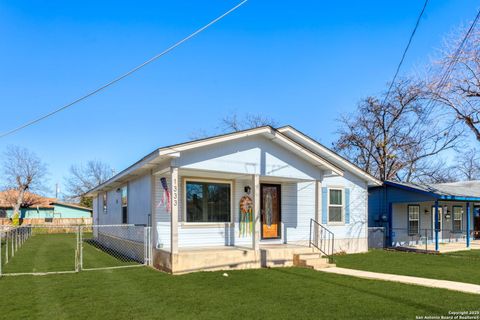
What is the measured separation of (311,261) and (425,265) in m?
3.58

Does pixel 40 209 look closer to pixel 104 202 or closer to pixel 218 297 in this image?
pixel 104 202

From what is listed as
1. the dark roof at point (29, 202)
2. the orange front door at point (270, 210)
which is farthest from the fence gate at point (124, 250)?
the dark roof at point (29, 202)

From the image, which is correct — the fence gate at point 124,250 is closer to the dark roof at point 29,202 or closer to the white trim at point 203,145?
the white trim at point 203,145

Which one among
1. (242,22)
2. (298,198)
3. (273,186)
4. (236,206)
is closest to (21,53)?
(242,22)

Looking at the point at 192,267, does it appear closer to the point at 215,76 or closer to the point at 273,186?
the point at 273,186

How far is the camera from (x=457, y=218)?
20.1 metres

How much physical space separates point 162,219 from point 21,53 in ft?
23.4

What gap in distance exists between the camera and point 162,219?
10.4m

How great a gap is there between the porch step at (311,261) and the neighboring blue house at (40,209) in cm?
3598

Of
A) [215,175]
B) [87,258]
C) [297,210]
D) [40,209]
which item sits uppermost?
[215,175]

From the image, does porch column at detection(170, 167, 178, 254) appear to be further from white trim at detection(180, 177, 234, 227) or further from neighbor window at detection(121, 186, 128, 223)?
neighbor window at detection(121, 186, 128, 223)

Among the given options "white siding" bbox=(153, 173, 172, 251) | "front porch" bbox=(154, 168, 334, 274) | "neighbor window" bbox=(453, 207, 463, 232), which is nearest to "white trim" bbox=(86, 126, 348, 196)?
"front porch" bbox=(154, 168, 334, 274)

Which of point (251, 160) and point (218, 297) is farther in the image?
point (251, 160)

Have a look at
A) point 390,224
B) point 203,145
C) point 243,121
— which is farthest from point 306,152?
point 243,121
